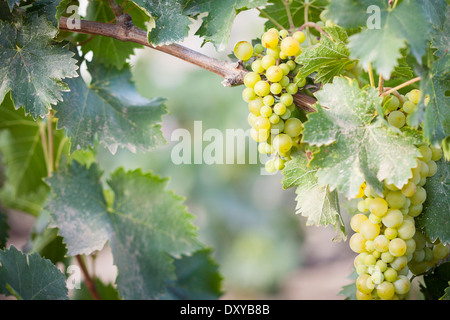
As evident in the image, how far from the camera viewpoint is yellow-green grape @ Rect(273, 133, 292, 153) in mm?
584

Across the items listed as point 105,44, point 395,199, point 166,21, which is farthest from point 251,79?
point 105,44

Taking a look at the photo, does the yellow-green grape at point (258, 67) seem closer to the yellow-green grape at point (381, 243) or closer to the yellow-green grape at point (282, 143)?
the yellow-green grape at point (282, 143)

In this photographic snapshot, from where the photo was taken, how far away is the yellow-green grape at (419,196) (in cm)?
57

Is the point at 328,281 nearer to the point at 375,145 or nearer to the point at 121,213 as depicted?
the point at 121,213

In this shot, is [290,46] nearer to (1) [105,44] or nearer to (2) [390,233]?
(2) [390,233]

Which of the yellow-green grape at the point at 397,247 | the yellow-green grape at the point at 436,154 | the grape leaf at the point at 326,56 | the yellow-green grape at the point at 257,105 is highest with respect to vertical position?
the grape leaf at the point at 326,56

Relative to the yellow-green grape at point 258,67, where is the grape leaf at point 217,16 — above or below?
above

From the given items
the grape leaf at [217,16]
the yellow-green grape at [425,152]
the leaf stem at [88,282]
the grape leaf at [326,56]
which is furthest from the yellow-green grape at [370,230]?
the leaf stem at [88,282]

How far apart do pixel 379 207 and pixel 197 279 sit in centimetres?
60

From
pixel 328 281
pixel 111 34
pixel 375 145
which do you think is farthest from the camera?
pixel 328 281

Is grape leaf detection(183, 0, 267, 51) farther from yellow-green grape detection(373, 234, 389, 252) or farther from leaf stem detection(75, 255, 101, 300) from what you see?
leaf stem detection(75, 255, 101, 300)

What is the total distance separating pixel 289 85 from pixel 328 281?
118 inches
